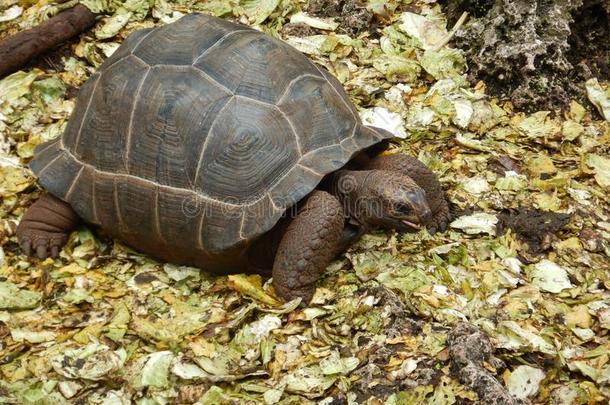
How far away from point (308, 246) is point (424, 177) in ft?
3.65

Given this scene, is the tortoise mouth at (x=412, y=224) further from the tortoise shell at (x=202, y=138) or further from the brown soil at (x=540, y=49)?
the brown soil at (x=540, y=49)

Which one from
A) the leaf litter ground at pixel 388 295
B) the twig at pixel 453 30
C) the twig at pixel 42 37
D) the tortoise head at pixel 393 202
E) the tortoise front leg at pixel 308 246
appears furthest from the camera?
the twig at pixel 453 30

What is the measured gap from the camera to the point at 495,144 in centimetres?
551

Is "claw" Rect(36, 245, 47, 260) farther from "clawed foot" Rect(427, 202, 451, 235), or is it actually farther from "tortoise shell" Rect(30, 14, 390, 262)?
"clawed foot" Rect(427, 202, 451, 235)

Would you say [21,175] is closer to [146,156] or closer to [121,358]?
[146,156]

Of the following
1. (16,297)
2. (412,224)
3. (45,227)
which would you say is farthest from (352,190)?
(16,297)

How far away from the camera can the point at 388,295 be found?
4.09 meters

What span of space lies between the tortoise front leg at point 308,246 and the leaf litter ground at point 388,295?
136 millimetres

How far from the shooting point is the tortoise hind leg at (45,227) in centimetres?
473

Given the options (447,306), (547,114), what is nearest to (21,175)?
(447,306)

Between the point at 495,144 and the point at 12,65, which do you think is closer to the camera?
the point at 495,144

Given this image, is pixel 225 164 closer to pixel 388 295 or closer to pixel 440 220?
pixel 388 295

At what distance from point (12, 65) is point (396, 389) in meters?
4.48

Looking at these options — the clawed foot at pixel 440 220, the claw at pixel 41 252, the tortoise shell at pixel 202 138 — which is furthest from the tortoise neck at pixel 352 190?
the claw at pixel 41 252
